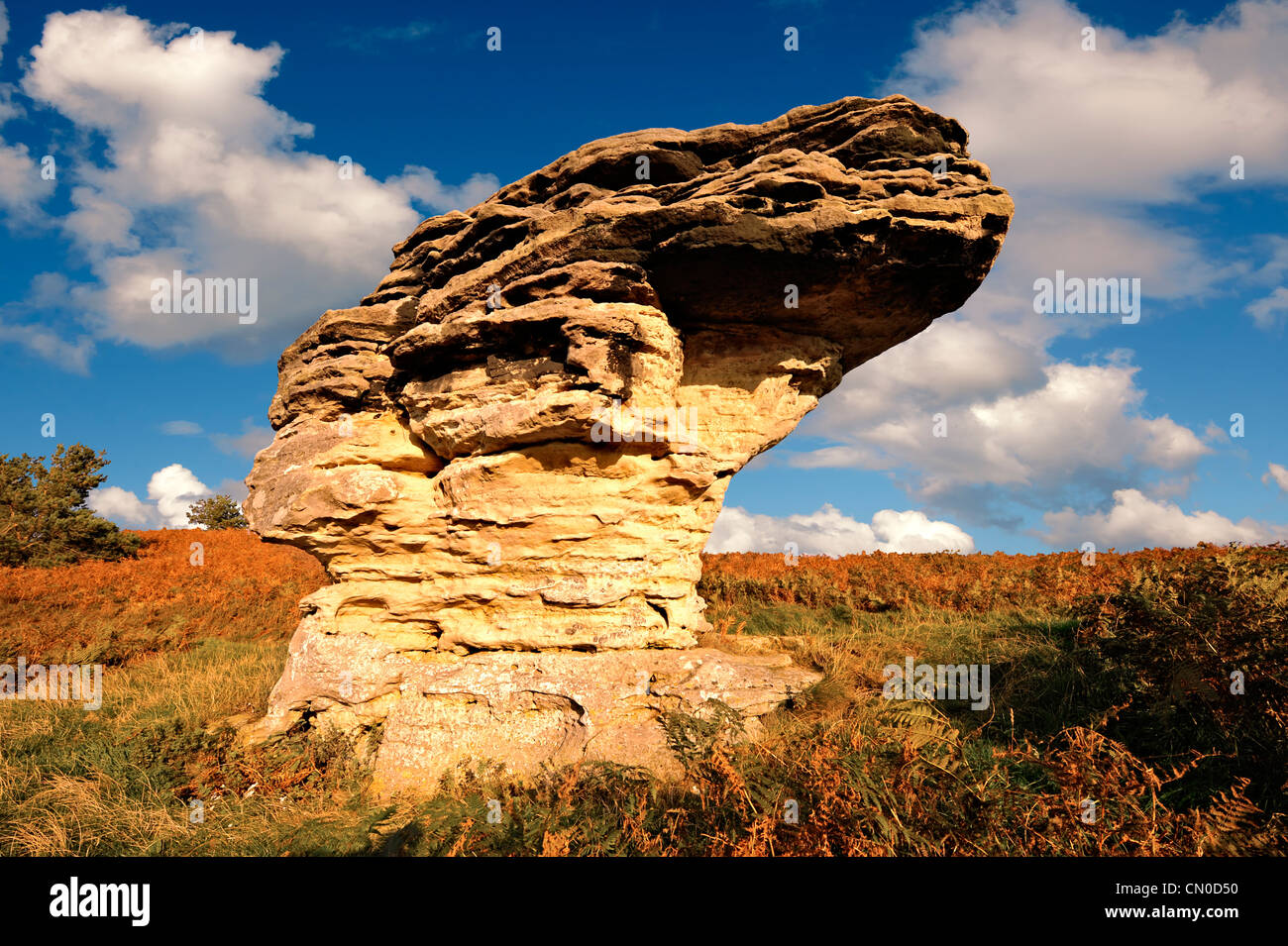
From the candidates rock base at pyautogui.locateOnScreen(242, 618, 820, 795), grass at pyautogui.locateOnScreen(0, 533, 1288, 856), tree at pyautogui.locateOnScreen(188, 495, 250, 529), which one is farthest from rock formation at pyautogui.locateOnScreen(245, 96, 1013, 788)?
tree at pyautogui.locateOnScreen(188, 495, 250, 529)

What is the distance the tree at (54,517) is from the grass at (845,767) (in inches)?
375

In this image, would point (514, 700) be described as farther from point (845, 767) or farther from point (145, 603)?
point (145, 603)

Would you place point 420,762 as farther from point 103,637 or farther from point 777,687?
point 103,637

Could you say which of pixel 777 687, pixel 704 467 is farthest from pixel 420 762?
pixel 704 467

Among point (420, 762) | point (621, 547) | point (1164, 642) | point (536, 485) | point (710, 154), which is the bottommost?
→ point (420, 762)

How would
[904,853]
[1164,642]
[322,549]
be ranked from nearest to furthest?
1. [904,853]
2. [1164,642]
3. [322,549]

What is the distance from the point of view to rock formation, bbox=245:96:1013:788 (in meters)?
7.41

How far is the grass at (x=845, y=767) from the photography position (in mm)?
4754

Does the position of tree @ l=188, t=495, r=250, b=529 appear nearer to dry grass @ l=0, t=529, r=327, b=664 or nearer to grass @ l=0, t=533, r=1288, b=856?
dry grass @ l=0, t=529, r=327, b=664

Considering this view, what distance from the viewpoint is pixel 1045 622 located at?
35.0ft

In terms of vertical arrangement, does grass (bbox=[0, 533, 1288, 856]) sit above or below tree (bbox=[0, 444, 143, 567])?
below

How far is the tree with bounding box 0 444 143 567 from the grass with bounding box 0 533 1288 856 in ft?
31.2
